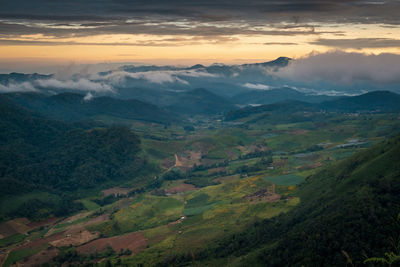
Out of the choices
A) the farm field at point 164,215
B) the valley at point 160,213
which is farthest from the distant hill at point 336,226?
the farm field at point 164,215

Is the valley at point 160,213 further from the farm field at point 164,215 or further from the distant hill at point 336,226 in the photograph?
the distant hill at point 336,226

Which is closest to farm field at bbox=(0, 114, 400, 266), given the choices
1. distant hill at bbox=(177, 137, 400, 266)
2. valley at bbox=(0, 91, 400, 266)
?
valley at bbox=(0, 91, 400, 266)

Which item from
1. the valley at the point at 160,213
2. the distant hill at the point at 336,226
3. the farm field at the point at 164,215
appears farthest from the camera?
the farm field at the point at 164,215

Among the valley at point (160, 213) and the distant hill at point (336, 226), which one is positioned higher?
the distant hill at point (336, 226)

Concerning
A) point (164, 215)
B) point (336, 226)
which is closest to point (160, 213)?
point (164, 215)

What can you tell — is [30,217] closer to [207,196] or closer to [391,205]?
[207,196]

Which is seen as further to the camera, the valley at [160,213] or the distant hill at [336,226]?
the valley at [160,213]

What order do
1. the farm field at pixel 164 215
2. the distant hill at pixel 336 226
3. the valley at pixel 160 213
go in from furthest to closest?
Result: 1. the farm field at pixel 164 215
2. the valley at pixel 160 213
3. the distant hill at pixel 336 226

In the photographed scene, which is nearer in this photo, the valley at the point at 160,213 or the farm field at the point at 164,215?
the valley at the point at 160,213

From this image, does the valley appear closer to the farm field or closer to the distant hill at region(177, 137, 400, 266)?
the farm field
